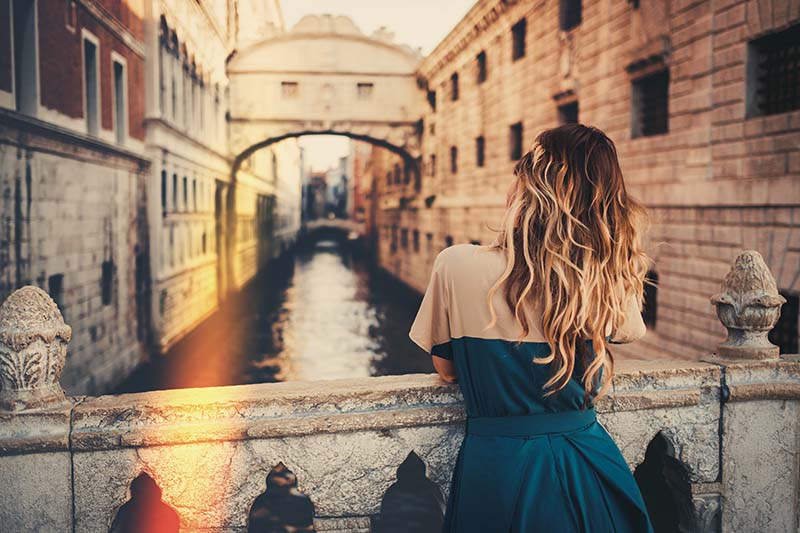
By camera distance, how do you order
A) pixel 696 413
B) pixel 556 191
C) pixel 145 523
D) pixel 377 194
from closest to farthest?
1. pixel 556 191
2. pixel 696 413
3. pixel 145 523
4. pixel 377 194

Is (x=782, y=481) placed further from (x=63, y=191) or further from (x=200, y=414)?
(x=63, y=191)

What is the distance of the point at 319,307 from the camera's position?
838 inches

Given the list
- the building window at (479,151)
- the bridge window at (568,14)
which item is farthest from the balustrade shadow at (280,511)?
the building window at (479,151)

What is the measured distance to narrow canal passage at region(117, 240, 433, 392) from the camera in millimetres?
13008

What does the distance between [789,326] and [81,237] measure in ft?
32.0

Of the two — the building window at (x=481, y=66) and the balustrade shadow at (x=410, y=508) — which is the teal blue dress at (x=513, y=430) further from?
the building window at (x=481, y=66)

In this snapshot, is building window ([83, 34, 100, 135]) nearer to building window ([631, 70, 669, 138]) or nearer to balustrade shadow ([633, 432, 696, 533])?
building window ([631, 70, 669, 138])

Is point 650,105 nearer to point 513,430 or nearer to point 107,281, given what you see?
point 107,281

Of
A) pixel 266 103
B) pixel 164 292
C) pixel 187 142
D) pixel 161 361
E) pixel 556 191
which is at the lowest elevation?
pixel 161 361

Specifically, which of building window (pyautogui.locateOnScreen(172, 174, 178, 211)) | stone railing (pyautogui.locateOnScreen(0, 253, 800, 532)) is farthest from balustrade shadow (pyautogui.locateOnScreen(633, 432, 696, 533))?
building window (pyautogui.locateOnScreen(172, 174, 178, 211))

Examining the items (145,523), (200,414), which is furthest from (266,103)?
(200,414)

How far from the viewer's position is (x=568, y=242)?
5.60 ft

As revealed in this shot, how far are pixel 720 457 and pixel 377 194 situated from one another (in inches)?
1413

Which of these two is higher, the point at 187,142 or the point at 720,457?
the point at 187,142
